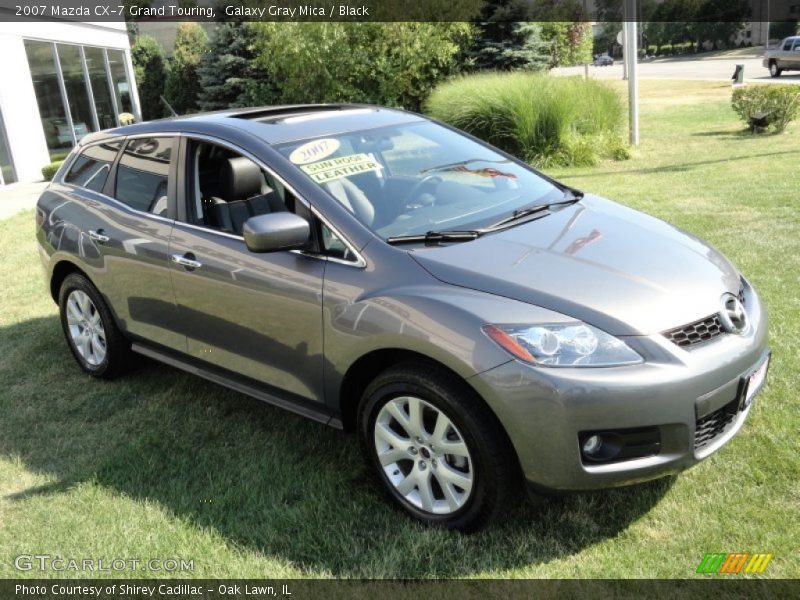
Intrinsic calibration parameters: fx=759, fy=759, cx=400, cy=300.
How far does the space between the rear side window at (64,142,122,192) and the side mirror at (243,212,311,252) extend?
6.42ft

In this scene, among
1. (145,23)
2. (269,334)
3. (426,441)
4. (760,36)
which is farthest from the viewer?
Answer: (760,36)

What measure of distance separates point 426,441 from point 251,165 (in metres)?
1.75

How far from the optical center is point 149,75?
35.2 metres

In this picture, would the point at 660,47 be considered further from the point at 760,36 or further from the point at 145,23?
the point at 145,23

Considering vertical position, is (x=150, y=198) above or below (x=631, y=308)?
above

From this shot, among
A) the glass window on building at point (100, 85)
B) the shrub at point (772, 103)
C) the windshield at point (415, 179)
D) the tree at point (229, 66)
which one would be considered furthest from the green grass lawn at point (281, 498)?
the tree at point (229, 66)

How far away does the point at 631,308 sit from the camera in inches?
113

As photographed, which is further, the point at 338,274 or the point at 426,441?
the point at 338,274

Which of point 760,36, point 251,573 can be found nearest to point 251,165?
point 251,573

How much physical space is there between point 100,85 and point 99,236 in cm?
1896

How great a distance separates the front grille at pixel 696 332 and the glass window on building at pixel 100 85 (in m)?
20.4

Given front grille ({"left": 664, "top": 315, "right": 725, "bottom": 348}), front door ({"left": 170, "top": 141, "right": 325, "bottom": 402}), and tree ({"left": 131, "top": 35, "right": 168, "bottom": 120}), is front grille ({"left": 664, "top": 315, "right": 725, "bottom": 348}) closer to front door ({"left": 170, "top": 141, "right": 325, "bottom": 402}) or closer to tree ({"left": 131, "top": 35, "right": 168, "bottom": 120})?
front door ({"left": 170, "top": 141, "right": 325, "bottom": 402})

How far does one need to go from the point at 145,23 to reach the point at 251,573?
50.6m

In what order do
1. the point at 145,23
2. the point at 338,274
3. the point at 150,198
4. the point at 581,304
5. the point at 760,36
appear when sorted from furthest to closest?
the point at 760,36 < the point at 145,23 < the point at 150,198 < the point at 338,274 < the point at 581,304
